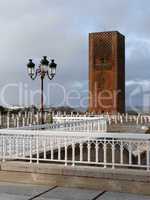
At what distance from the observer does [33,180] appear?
9523 millimetres

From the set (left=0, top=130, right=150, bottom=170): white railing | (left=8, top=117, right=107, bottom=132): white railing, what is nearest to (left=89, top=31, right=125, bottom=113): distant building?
(left=8, top=117, right=107, bottom=132): white railing

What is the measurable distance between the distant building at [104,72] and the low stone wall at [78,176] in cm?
4015

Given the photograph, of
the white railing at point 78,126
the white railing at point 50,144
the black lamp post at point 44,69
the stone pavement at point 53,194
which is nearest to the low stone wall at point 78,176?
the stone pavement at point 53,194

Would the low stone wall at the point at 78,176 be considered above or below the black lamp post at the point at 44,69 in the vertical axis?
below

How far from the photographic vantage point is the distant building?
50188 millimetres

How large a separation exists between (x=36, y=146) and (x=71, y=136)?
3.16 ft

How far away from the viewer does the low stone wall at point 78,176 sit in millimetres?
8664

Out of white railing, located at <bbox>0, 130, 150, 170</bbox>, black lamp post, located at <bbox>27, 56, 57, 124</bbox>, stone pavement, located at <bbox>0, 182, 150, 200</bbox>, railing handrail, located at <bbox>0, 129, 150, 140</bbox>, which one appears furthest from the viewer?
black lamp post, located at <bbox>27, 56, 57, 124</bbox>

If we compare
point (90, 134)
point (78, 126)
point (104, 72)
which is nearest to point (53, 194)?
point (90, 134)

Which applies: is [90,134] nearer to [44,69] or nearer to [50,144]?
[50,144]

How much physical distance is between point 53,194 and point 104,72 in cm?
4305

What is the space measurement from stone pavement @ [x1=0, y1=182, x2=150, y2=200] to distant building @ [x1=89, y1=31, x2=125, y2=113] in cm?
4082

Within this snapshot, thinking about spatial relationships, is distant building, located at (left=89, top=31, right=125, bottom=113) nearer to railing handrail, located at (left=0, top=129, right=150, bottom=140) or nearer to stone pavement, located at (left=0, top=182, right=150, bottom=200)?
railing handrail, located at (left=0, top=129, right=150, bottom=140)

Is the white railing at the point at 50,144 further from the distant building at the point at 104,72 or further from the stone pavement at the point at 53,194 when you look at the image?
the distant building at the point at 104,72
